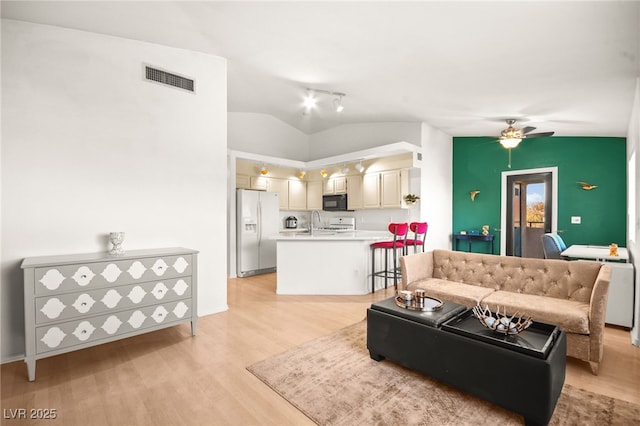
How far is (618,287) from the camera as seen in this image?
10.6 feet

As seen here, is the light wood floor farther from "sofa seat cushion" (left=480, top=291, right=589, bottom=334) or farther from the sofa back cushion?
the sofa back cushion

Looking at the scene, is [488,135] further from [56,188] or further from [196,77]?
[56,188]

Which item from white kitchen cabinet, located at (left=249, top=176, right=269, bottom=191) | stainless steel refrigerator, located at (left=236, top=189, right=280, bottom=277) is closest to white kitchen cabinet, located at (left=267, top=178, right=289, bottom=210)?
white kitchen cabinet, located at (left=249, top=176, right=269, bottom=191)

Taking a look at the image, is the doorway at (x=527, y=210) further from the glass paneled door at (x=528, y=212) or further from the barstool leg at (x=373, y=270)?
the barstool leg at (x=373, y=270)

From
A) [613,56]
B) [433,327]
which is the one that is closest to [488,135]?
[613,56]

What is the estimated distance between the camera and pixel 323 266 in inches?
183

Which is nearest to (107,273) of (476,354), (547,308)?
(476,354)

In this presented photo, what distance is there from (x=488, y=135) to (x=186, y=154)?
19.3 feet

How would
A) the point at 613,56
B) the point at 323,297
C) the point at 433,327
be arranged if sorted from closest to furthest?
the point at 433,327 < the point at 613,56 < the point at 323,297

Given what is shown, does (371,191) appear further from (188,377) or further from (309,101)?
(188,377)

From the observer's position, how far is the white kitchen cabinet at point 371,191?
6.22m

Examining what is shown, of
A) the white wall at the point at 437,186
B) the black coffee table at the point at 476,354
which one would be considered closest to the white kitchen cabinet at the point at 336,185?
the white wall at the point at 437,186

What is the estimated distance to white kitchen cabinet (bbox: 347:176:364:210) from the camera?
6.53m

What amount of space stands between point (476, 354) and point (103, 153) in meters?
3.76
